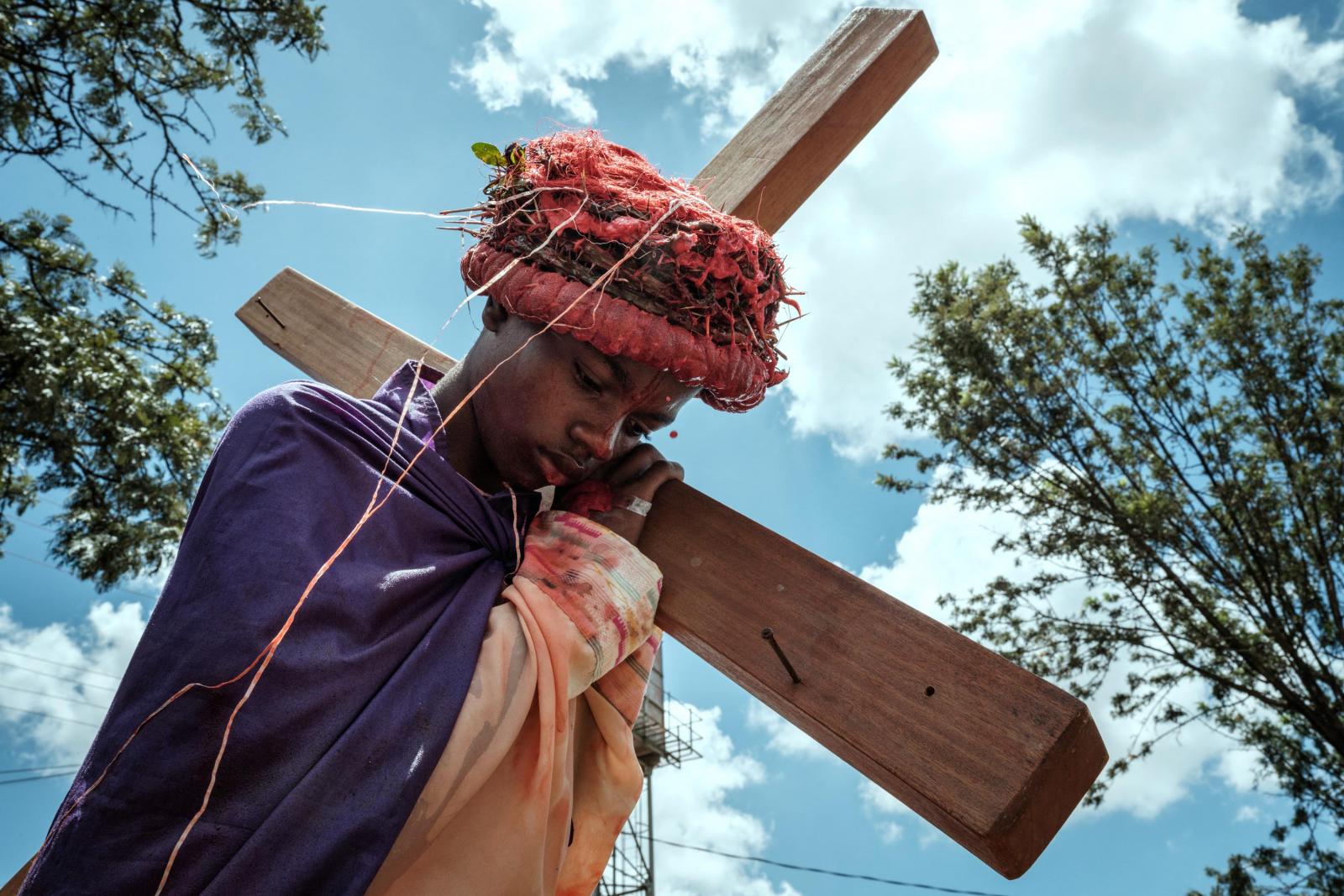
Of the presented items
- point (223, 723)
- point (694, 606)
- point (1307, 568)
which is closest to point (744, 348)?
point (694, 606)

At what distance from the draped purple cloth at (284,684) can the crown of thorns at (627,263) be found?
0.42 metres

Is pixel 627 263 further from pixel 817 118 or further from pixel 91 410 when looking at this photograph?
pixel 91 410

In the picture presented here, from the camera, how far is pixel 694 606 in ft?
5.28

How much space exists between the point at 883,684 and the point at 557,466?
0.66 m

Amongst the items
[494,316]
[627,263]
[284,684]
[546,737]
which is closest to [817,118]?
[627,263]

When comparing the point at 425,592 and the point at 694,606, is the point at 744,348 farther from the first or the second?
the point at 425,592

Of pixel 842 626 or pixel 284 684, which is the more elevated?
pixel 842 626

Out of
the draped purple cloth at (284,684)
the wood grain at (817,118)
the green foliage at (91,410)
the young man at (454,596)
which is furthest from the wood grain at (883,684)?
the green foliage at (91,410)

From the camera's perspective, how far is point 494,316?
1.72 m

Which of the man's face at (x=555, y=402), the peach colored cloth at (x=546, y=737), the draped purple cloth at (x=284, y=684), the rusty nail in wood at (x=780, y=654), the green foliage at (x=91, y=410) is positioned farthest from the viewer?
the green foliage at (x=91, y=410)

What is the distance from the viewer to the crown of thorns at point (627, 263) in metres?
1.51

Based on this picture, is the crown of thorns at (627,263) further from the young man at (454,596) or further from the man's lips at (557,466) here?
the man's lips at (557,466)

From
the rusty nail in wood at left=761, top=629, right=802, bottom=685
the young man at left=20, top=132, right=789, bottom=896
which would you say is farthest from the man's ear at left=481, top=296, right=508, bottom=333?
the rusty nail in wood at left=761, top=629, right=802, bottom=685

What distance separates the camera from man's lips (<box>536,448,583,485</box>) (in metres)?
1.57
